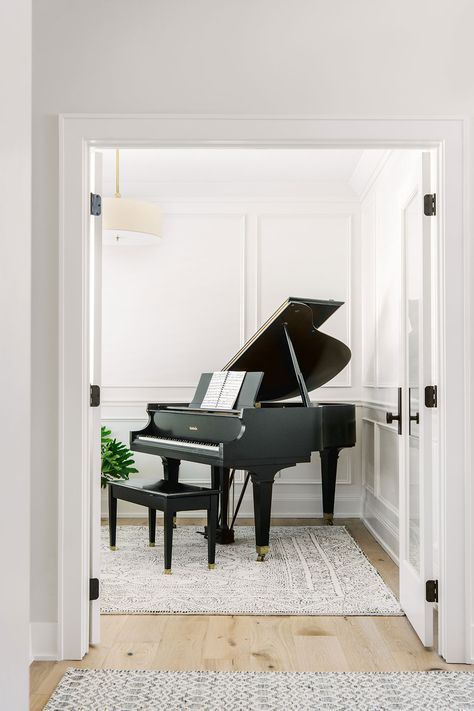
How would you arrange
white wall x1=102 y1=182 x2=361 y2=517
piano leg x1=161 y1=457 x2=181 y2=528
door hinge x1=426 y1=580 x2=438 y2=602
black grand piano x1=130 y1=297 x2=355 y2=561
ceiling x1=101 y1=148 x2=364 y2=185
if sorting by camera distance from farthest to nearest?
white wall x1=102 y1=182 x2=361 y2=517 → ceiling x1=101 y1=148 x2=364 y2=185 → piano leg x1=161 y1=457 x2=181 y2=528 → black grand piano x1=130 y1=297 x2=355 y2=561 → door hinge x1=426 y1=580 x2=438 y2=602

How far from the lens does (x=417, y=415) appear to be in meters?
3.08

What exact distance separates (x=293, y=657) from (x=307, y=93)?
2315 mm

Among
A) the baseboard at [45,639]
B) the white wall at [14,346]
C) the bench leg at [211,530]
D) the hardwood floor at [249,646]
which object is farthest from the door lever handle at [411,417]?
the white wall at [14,346]

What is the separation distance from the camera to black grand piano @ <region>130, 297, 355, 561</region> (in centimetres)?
429

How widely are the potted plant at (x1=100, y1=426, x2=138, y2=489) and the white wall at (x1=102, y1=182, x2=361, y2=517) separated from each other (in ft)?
1.33

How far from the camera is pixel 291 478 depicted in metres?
5.91

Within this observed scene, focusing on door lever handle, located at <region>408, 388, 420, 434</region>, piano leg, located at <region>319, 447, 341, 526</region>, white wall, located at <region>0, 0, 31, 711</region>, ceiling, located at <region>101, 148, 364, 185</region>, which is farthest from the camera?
piano leg, located at <region>319, 447, 341, 526</region>

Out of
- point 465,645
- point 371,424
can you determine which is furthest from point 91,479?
point 371,424

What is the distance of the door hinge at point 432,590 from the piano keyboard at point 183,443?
166cm

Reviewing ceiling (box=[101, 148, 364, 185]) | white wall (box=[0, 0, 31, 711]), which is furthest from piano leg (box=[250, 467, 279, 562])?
white wall (box=[0, 0, 31, 711])

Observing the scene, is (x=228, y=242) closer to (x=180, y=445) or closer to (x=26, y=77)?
(x=180, y=445)

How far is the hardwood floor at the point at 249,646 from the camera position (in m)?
2.77

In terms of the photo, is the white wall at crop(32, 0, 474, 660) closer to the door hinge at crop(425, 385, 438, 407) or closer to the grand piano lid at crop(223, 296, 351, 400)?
the door hinge at crop(425, 385, 438, 407)

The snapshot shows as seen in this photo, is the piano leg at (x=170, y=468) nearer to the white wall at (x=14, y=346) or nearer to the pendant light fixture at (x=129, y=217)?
the pendant light fixture at (x=129, y=217)
